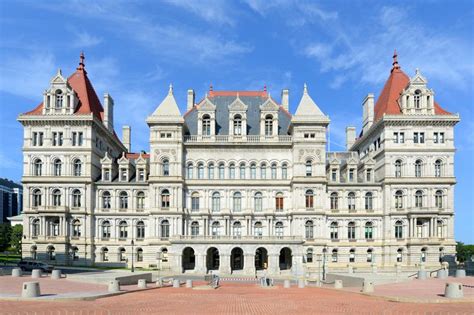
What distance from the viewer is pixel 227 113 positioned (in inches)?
3078

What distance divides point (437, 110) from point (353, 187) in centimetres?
1648

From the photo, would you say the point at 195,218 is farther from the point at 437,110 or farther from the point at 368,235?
the point at 437,110

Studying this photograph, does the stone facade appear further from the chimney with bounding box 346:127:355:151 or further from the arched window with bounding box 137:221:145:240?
the chimney with bounding box 346:127:355:151

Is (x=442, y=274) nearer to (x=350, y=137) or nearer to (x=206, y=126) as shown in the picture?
(x=206, y=126)

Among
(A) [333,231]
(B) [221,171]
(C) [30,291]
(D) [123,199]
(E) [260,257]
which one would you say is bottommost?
(E) [260,257]

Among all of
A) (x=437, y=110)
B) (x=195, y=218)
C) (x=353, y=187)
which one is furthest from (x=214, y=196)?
(x=437, y=110)

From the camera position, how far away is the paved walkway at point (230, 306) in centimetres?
2752

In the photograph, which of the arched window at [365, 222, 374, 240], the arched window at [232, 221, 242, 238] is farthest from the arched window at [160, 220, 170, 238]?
the arched window at [365, 222, 374, 240]

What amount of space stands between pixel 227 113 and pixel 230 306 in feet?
165

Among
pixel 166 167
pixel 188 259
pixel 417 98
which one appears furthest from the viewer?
pixel 417 98

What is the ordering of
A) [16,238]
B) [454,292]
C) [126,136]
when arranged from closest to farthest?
[454,292], [126,136], [16,238]

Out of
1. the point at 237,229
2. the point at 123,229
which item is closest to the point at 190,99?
the point at 237,229

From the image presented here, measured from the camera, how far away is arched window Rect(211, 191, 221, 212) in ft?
242

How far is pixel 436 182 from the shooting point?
71312 mm
